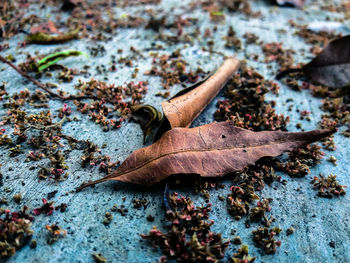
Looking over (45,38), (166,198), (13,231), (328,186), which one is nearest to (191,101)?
(166,198)

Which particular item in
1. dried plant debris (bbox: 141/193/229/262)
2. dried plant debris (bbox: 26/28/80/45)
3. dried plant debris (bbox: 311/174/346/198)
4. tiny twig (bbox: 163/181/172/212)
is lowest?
dried plant debris (bbox: 311/174/346/198)

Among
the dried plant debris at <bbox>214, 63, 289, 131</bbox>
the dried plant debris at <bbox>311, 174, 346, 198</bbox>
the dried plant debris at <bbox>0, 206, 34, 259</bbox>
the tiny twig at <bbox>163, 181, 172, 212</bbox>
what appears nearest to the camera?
the dried plant debris at <bbox>0, 206, 34, 259</bbox>

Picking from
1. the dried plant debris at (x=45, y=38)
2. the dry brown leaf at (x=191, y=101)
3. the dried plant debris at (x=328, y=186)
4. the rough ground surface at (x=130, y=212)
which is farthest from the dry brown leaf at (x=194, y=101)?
the dried plant debris at (x=45, y=38)

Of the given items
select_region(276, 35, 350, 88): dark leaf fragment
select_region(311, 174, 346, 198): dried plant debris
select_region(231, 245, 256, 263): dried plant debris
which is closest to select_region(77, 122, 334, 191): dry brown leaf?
select_region(311, 174, 346, 198): dried plant debris

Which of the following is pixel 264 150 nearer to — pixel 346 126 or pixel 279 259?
pixel 279 259

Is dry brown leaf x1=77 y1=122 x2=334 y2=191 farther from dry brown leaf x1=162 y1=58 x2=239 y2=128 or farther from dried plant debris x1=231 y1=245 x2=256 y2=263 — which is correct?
dried plant debris x1=231 y1=245 x2=256 y2=263

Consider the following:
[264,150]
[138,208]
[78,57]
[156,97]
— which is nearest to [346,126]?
[264,150]
